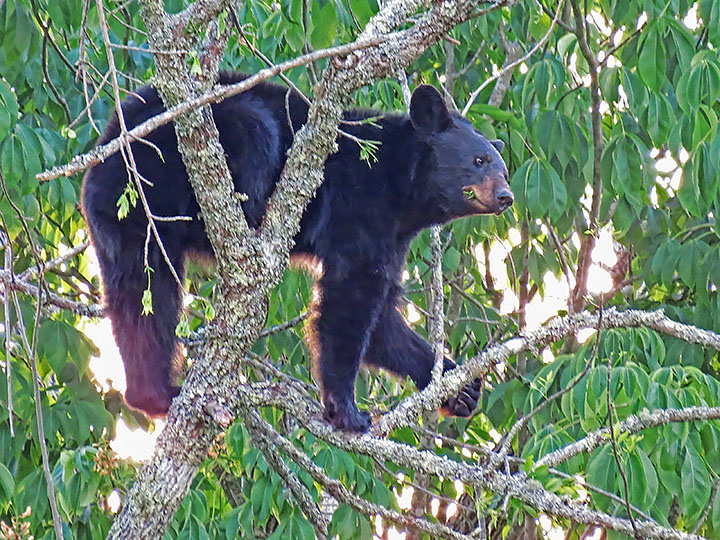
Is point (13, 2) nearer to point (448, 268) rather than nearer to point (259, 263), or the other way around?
point (259, 263)

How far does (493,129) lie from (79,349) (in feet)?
6.58

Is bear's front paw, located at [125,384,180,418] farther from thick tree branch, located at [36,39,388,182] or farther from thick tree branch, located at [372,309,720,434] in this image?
thick tree branch, located at [36,39,388,182]

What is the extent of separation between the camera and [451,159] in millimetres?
4324

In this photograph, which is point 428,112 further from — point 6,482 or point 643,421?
point 6,482

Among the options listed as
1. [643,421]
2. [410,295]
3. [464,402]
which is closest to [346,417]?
[464,402]

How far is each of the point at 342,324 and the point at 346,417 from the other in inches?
16.6

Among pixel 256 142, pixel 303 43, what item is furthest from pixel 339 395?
pixel 303 43

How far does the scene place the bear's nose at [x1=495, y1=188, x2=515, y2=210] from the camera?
4051 mm

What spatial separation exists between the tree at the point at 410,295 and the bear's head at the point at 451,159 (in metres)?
0.17

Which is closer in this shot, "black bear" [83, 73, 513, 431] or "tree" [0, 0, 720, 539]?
"tree" [0, 0, 720, 539]

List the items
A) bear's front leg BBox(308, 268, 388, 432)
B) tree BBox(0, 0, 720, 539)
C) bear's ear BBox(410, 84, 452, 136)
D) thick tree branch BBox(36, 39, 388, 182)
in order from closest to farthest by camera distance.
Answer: thick tree branch BBox(36, 39, 388, 182) < tree BBox(0, 0, 720, 539) < bear's front leg BBox(308, 268, 388, 432) < bear's ear BBox(410, 84, 452, 136)

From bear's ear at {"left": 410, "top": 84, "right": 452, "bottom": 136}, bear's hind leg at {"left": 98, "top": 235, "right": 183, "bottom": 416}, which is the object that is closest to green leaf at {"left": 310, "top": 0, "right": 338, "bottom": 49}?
bear's ear at {"left": 410, "top": 84, "right": 452, "bottom": 136}

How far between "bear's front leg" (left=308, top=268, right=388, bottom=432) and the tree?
0.14m

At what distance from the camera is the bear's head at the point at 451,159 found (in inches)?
167
